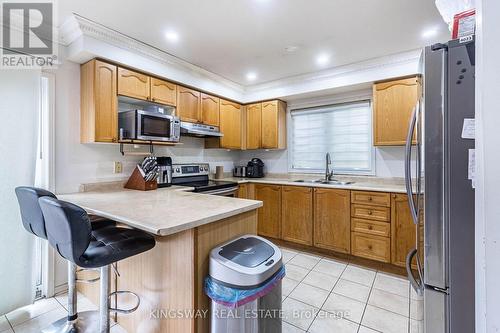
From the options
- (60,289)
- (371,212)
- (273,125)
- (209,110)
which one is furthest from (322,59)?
(60,289)

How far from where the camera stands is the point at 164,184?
2.85m

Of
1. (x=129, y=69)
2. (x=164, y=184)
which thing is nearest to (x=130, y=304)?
(x=164, y=184)

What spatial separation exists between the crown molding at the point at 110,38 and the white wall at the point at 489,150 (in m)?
2.58

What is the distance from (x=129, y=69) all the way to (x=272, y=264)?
2398mm

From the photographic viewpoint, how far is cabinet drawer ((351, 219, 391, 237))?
259 centimetres

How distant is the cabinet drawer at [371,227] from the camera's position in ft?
8.48

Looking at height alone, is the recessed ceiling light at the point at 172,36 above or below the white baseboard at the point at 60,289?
above

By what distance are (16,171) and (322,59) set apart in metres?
3.22

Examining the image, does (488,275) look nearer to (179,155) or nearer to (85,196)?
(85,196)

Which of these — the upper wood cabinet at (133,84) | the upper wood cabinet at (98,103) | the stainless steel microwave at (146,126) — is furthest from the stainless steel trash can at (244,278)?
the upper wood cabinet at (133,84)

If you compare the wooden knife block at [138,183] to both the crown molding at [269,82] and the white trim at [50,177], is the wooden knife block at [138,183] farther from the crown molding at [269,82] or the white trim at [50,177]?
the crown molding at [269,82]

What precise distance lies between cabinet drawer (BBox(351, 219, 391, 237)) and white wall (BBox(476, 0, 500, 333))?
88.7 inches

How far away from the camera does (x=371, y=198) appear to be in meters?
2.66

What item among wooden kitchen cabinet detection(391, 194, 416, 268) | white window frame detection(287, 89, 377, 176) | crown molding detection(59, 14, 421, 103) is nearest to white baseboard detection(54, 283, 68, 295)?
crown molding detection(59, 14, 421, 103)
